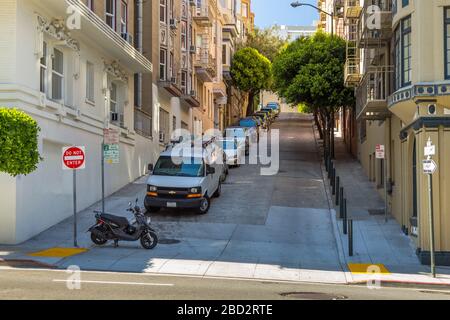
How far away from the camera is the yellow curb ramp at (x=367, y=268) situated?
14.6 m

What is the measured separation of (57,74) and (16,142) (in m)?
5.53

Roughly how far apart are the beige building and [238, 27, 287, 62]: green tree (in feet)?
156

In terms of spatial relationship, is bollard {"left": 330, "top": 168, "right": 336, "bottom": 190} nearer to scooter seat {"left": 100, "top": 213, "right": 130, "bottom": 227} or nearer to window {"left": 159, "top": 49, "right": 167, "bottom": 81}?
scooter seat {"left": 100, "top": 213, "right": 130, "bottom": 227}

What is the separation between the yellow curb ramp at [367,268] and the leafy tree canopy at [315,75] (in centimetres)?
2032

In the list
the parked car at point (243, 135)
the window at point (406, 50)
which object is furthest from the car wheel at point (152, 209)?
the parked car at point (243, 135)

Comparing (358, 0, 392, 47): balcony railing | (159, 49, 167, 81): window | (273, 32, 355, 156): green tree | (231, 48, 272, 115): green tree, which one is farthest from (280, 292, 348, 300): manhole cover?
(231, 48, 272, 115): green tree

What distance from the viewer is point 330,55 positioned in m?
36.5

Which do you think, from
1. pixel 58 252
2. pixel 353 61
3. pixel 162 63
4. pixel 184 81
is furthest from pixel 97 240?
pixel 184 81

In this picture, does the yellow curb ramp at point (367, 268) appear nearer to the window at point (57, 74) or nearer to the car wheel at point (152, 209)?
the car wheel at point (152, 209)

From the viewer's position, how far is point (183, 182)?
20875 mm

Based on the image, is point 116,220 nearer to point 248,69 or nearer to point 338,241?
point 338,241
